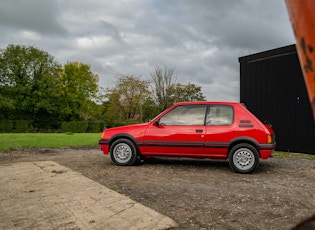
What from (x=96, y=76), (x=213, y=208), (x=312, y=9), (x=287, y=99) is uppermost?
(x=96, y=76)

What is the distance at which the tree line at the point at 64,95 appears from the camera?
4453 centimetres

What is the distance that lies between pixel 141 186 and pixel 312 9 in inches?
211

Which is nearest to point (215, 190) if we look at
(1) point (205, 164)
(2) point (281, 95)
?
(1) point (205, 164)

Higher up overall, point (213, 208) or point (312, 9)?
point (312, 9)

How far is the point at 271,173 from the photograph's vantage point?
7.25 m

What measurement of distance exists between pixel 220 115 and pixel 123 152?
2.49 meters

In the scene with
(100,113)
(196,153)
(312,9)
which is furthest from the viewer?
(100,113)

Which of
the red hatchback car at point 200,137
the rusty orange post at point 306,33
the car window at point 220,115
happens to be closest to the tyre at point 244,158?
the red hatchback car at point 200,137

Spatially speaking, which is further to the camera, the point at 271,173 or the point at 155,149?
Result: the point at 155,149

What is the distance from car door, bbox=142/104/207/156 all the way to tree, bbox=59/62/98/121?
41951 millimetres

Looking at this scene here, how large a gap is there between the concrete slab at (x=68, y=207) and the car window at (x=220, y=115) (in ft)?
10.6

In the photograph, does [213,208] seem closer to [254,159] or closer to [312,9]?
[254,159]

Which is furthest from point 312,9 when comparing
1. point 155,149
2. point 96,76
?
point 96,76

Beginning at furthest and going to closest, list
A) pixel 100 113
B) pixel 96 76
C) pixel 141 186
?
pixel 96 76, pixel 100 113, pixel 141 186
